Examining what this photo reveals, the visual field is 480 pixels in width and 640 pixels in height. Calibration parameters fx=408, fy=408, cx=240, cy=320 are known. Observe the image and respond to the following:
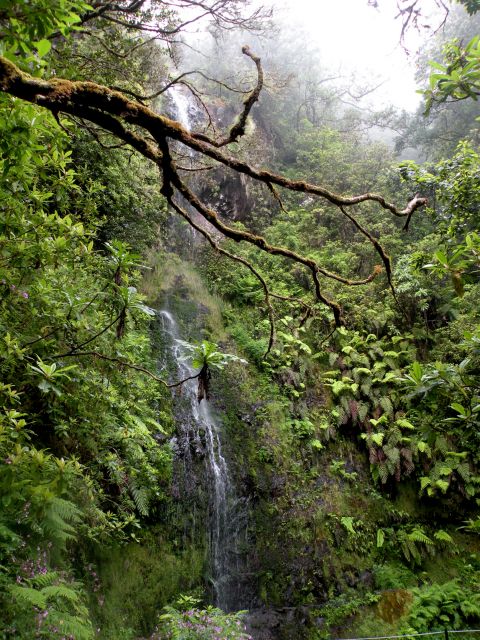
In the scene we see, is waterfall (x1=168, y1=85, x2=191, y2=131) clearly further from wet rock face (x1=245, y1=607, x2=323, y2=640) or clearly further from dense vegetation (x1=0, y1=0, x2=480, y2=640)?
wet rock face (x1=245, y1=607, x2=323, y2=640)

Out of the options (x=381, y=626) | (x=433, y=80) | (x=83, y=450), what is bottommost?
(x=381, y=626)

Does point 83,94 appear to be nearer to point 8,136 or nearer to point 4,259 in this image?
point 8,136

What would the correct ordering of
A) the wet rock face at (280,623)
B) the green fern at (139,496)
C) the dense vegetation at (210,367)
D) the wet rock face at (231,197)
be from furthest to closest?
the wet rock face at (231,197), the wet rock face at (280,623), the green fern at (139,496), the dense vegetation at (210,367)

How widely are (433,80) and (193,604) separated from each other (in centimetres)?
655

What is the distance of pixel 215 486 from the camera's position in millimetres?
7090

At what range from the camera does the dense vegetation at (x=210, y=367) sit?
2.52m

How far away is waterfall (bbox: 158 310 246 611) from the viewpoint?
6.33 metres

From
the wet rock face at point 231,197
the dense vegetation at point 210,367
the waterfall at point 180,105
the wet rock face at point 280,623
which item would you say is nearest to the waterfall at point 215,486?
the dense vegetation at point 210,367

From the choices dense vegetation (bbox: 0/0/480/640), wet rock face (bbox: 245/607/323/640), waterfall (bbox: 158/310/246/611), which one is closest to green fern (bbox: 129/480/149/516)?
dense vegetation (bbox: 0/0/480/640)

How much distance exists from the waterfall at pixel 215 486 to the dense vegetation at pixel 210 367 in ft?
0.65

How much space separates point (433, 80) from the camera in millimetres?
3328

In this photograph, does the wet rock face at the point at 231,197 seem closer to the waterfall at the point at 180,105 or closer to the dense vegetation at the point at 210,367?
the dense vegetation at the point at 210,367

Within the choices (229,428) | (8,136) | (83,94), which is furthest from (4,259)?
(229,428)

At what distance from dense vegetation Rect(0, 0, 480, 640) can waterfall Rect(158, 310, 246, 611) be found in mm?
197
